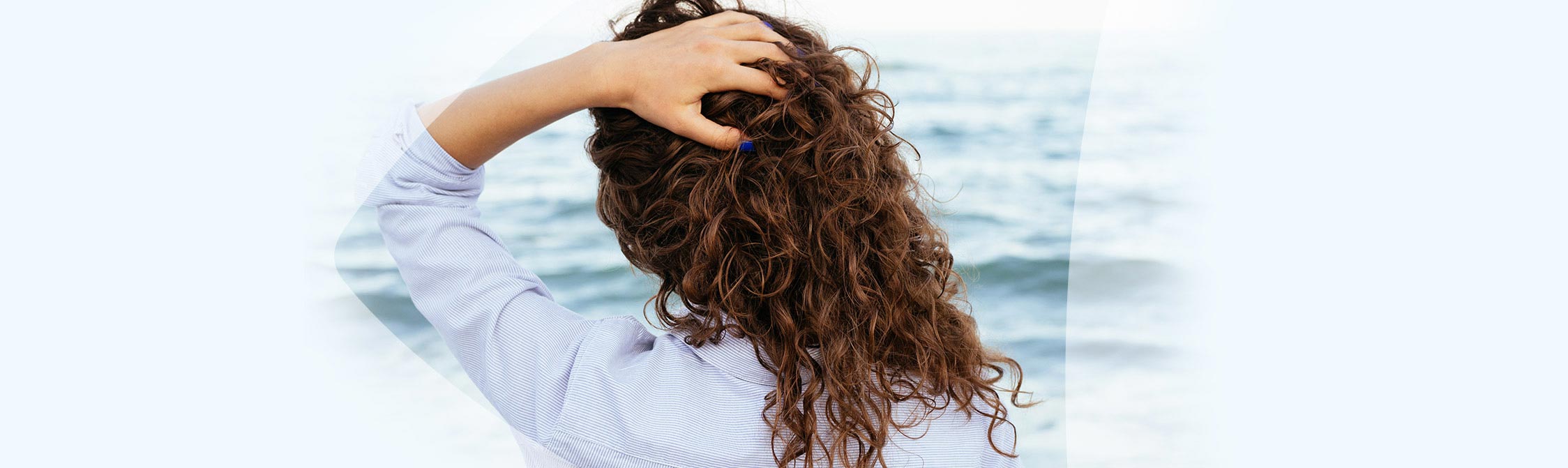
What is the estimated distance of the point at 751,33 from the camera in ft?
2.69

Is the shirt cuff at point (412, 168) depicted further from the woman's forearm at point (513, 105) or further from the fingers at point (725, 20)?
the fingers at point (725, 20)

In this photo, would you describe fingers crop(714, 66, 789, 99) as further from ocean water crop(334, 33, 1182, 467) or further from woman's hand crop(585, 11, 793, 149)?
ocean water crop(334, 33, 1182, 467)

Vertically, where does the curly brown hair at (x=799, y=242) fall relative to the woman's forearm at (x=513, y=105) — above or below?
below

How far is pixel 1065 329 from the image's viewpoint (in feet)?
10.9

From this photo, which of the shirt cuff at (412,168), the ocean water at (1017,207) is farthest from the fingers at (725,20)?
the ocean water at (1017,207)

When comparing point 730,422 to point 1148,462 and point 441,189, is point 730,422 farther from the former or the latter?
point 1148,462

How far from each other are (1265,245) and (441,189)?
192 cm

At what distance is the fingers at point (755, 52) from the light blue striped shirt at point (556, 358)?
0.23 m

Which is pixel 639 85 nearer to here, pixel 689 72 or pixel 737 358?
pixel 689 72

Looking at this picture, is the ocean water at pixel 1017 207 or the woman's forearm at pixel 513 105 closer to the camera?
the woman's forearm at pixel 513 105

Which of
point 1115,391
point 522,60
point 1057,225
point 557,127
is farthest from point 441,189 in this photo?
point 557,127

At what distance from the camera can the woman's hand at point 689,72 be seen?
2.59 feet

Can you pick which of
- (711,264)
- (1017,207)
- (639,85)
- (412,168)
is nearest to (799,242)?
(711,264)

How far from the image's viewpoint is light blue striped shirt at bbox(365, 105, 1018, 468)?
0.81 metres
